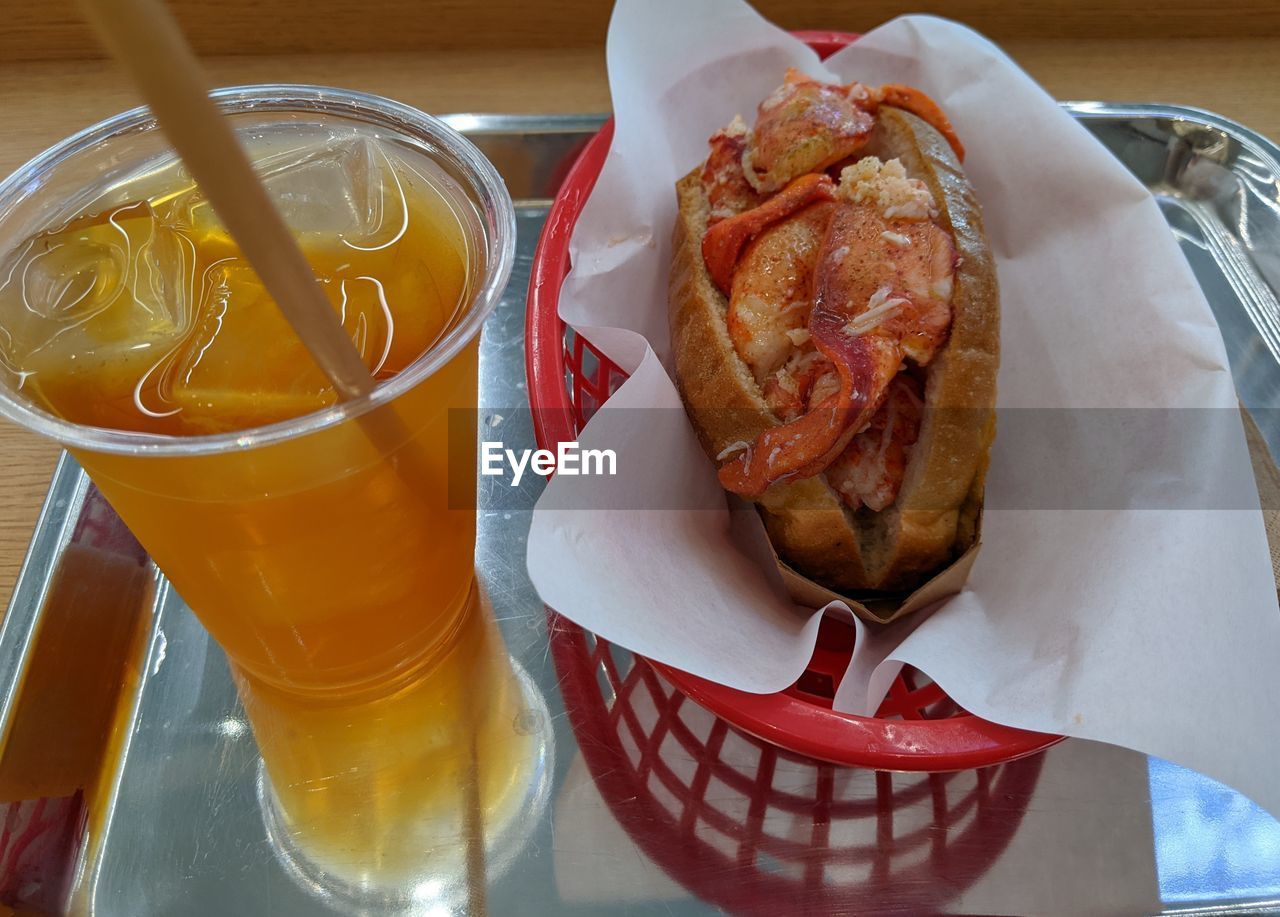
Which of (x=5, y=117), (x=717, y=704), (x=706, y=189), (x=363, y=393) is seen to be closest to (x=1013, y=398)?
(x=706, y=189)

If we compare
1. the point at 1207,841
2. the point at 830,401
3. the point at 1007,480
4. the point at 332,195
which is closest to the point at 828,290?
the point at 830,401

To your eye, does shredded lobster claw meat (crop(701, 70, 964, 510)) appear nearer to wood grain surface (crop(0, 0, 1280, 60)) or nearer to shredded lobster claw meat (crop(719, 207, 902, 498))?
shredded lobster claw meat (crop(719, 207, 902, 498))

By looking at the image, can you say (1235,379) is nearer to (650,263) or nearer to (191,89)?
(650,263)

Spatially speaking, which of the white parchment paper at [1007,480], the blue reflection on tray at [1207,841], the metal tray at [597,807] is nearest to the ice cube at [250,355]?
the white parchment paper at [1007,480]

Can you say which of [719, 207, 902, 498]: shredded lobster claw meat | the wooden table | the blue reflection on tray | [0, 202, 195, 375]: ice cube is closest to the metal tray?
the blue reflection on tray

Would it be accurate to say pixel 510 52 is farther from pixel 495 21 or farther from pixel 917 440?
pixel 917 440

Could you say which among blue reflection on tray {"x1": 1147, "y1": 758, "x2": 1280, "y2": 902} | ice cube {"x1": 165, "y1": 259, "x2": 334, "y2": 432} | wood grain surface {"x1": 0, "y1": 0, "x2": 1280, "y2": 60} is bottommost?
blue reflection on tray {"x1": 1147, "y1": 758, "x2": 1280, "y2": 902}

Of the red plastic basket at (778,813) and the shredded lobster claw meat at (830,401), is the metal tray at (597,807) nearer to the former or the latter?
the red plastic basket at (778,813)
